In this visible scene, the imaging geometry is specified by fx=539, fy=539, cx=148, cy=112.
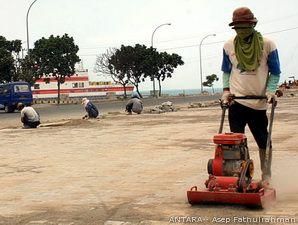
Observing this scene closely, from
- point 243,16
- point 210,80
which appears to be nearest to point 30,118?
point 243,16

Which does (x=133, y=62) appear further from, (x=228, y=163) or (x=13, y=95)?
(x=228, y=163)

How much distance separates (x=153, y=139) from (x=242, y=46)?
726cm

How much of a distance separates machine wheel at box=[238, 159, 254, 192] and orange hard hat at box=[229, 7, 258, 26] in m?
1.42

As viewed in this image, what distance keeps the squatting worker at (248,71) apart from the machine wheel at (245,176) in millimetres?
575

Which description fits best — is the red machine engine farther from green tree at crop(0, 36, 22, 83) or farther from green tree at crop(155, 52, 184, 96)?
green tree at crop(155, 52, 184, 96)

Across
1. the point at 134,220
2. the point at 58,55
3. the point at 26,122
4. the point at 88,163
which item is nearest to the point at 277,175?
the point at 134,220

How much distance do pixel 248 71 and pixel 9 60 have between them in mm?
46020

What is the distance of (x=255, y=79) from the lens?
5629 mm

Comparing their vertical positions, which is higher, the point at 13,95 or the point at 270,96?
the point at 270,96

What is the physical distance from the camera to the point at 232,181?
5.00 metres

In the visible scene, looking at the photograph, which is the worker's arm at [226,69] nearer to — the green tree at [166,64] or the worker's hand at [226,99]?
the worker's hand at [226,99]

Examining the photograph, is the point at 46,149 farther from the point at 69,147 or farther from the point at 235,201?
the point at 235,201

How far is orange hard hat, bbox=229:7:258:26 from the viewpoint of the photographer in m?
5.46

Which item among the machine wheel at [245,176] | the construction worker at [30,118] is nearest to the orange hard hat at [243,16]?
the machine wheel at [245,176]
